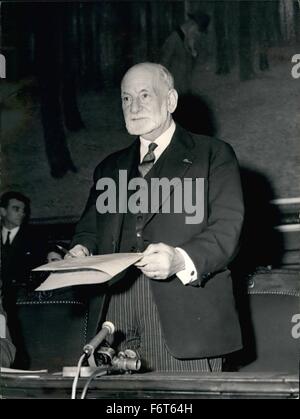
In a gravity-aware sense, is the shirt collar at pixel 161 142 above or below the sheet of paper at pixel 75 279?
above

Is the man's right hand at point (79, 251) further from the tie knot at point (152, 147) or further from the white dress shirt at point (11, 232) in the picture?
the white dress shirt at point (11, 232)

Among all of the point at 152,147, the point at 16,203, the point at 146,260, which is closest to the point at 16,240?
the point at 16,203

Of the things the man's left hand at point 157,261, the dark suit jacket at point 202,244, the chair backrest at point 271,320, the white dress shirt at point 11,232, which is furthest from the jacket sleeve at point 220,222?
the white dress shirt at point 11,232

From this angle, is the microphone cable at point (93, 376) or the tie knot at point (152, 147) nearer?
the microphone cable at point (93, 376)

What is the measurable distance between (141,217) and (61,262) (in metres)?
0.47

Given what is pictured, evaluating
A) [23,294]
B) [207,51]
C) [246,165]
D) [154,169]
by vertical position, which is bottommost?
[23,294]

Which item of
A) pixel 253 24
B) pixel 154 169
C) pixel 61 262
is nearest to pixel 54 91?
pixel 253 24

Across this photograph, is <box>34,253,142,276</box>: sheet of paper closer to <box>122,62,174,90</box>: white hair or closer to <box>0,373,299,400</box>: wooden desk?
<box>0,373,299,400</box>: wooden desk

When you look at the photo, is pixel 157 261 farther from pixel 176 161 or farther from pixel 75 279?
pixel 176 161

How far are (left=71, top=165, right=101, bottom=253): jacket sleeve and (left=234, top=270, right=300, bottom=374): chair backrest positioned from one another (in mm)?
1443

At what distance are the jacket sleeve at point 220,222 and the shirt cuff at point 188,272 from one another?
1 centimetres

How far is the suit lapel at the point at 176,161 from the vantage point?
7.14 ft
